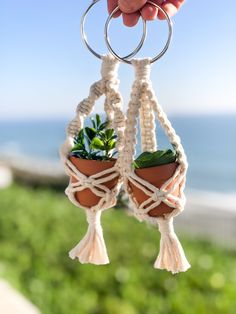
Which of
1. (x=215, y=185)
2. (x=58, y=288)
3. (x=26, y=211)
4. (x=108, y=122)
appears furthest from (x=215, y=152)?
(x=108, y=122)

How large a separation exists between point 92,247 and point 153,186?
0.43 feet

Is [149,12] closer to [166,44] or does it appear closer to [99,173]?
[166,44]

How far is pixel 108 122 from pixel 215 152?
1799 cm

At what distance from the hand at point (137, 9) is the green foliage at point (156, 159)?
17cm

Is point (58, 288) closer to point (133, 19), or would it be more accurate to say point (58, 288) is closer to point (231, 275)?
point (231, 275)

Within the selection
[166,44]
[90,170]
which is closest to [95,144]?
[90,170]

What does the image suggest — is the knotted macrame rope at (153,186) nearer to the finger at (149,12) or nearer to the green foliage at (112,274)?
the finger at (149,12)

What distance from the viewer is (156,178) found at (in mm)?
716

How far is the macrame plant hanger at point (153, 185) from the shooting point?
715 millimetres

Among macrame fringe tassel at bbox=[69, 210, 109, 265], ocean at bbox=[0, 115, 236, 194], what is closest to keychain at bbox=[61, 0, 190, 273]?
macrame fringe tassel at bbox=[69, 210, 109, 265]

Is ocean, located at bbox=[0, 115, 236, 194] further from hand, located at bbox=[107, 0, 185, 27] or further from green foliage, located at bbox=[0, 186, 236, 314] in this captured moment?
hand, located at bbox=[107, 0, 185, 27]

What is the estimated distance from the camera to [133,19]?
0.75m

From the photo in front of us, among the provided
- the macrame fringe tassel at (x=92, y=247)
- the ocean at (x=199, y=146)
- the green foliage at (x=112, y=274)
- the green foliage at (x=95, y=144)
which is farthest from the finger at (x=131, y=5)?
the ocean at (x=199, y=146)

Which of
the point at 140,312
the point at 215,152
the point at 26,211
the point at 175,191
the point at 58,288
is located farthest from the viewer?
the point at 215,152
